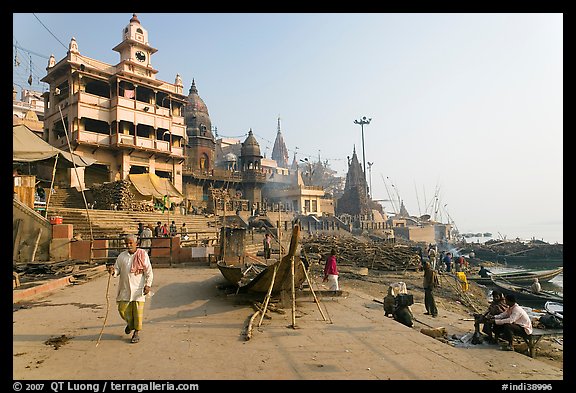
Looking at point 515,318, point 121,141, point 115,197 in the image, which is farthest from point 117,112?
point 515,318

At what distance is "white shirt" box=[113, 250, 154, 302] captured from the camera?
569cm

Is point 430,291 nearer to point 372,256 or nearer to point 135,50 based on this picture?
point 372,256

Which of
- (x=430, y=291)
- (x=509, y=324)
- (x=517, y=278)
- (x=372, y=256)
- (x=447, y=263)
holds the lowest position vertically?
(x=517, y=278)

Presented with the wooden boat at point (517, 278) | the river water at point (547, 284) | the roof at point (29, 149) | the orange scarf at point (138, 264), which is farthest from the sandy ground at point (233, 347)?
the wooden boat at point (517, 278)

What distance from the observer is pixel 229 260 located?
1285cm

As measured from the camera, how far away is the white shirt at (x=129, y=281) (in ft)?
18.7

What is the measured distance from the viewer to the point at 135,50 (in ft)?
114

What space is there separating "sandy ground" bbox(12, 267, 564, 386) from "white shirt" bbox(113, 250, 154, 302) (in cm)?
46

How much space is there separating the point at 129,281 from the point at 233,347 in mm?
1947

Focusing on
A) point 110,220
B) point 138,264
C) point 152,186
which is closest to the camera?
point 138,264

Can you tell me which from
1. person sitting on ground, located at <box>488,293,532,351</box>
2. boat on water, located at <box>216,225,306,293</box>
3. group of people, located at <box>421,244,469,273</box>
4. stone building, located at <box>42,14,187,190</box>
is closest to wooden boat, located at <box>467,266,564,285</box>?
group of people, located at <box>421,244,469,273</box>

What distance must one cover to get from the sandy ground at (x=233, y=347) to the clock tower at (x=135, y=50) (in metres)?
30.5

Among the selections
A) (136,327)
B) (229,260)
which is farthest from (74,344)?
(229,260)

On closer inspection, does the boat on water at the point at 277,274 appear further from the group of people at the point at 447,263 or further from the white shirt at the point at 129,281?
the group of people at the point at 447,263
